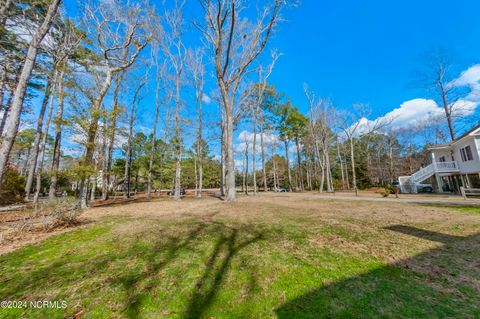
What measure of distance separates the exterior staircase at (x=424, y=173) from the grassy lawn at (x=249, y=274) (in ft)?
66.7

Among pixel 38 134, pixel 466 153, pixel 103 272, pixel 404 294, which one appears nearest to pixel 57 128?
pixel 38 134

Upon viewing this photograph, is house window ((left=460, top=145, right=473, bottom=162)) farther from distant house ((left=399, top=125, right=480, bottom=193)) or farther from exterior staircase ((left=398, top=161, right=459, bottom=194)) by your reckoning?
exterior staircase ((left=398, top=161, right=459, bottom=194))

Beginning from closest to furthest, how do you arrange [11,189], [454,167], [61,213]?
[61,213] < [11,189] < [454,167]

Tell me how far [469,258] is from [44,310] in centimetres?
723

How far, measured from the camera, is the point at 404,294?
8.73ft

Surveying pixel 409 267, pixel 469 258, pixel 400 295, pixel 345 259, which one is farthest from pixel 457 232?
pixel 400 295

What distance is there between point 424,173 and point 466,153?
3.89 metres

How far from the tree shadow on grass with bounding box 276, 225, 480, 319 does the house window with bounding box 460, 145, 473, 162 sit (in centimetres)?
2154

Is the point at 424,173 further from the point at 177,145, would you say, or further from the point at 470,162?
the point at 177,145

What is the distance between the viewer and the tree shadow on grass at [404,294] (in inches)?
91.1

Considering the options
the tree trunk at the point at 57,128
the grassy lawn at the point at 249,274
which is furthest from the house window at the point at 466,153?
the tree trunk at the point at 57,128

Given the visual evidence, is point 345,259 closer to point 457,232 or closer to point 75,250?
point 457,232

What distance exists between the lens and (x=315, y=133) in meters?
27.7

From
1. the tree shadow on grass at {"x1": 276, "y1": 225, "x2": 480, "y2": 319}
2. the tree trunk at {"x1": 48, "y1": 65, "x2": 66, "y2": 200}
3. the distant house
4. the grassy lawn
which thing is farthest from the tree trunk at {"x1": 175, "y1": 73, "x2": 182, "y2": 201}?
the distant house
